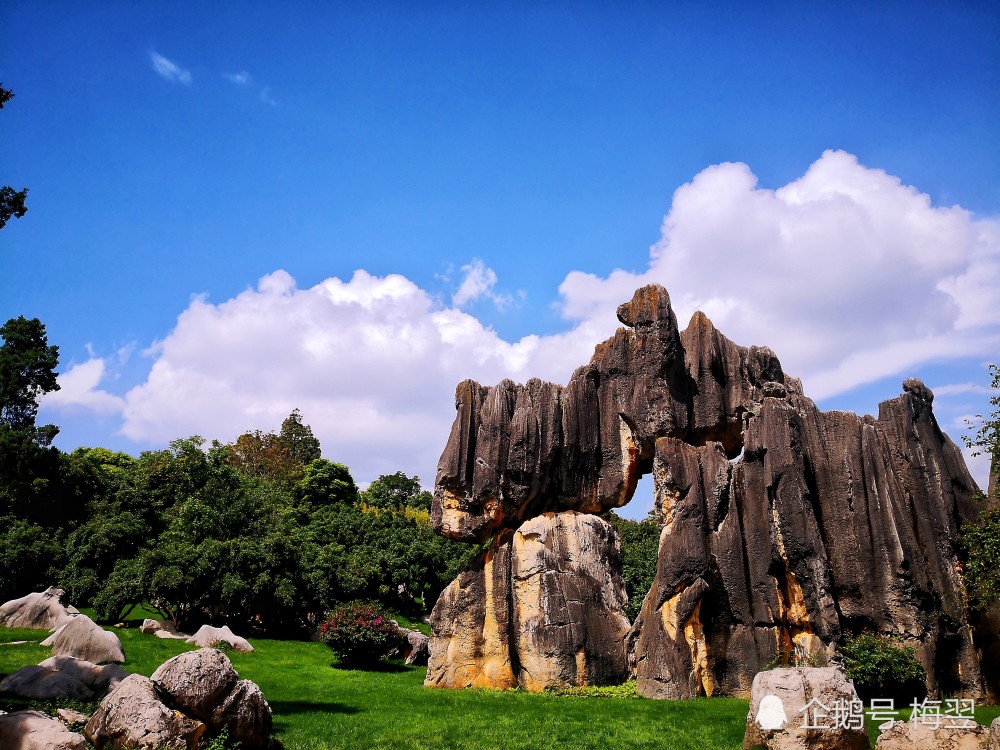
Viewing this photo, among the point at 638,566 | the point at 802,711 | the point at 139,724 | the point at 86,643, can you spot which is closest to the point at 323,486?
the point at 638,566

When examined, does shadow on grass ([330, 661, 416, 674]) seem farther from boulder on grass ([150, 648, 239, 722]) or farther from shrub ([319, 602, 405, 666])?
boulder on grass ([150, 648, 239, 722])

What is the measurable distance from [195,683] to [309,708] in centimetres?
659

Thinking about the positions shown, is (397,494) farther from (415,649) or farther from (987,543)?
(987,543)

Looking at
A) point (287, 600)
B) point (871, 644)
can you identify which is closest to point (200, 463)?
point (287, 600)

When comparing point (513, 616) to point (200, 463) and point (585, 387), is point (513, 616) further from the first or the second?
point (200, 463)

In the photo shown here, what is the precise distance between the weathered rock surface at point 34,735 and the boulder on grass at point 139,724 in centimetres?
44

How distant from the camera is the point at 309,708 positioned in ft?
59.8

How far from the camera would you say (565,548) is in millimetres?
23109

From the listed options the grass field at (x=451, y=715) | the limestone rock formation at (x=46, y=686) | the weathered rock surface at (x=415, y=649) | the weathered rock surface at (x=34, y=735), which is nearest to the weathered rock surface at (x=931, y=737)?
the grass field at (x=451, y=715)

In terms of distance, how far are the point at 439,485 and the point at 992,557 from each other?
588 inches

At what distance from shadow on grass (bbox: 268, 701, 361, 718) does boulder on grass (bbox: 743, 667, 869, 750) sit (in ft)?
31.2

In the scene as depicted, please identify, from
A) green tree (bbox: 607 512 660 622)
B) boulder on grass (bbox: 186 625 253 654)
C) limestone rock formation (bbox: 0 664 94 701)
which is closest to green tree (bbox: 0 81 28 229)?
limestone rock formation (bbox: 0 664 94 701)

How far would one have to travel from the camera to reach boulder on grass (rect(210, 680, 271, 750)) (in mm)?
12492

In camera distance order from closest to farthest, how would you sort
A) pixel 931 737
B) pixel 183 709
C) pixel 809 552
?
1. pixel 931 737
2. pixel 183 709
3. pixel 809 552
